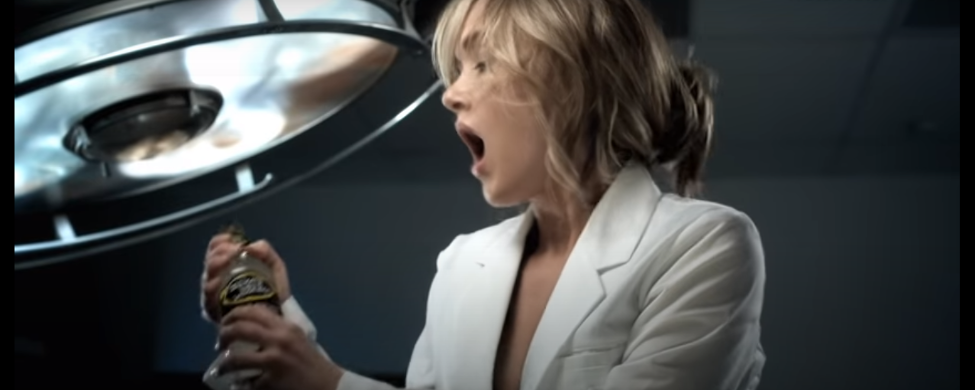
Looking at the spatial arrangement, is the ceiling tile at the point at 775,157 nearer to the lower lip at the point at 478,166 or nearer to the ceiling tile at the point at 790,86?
the ceiling tile at the point at 790,86

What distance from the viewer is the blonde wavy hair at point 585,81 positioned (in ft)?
3.59

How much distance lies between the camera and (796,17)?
1216mm

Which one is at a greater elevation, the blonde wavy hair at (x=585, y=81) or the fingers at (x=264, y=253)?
the fingers at (x=264, y=253)

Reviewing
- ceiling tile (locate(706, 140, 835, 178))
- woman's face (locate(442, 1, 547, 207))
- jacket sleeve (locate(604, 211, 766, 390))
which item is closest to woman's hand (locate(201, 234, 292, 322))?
woman's face (locate(442, 1, 547, 207))

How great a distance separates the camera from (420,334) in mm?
1157

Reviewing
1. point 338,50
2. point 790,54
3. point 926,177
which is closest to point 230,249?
point 338,50

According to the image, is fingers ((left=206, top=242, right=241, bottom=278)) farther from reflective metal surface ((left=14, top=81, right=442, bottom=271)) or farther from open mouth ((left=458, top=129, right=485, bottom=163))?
open mouth ((left=458, top=129, right=485, bottom=163))

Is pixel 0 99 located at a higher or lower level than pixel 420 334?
higher

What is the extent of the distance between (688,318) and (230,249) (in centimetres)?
43

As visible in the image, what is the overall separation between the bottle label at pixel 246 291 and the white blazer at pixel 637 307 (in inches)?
4.1

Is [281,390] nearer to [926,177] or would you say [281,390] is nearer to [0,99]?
[0,99]

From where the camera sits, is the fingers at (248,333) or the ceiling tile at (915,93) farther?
the ceiling tile at (915,93)

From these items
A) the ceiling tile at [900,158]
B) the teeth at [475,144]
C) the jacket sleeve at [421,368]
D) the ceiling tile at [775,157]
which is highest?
the teeth at [475,144]

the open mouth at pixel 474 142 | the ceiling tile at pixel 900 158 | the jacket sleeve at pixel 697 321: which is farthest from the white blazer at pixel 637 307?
the ceiling tile at pixel 900 158
